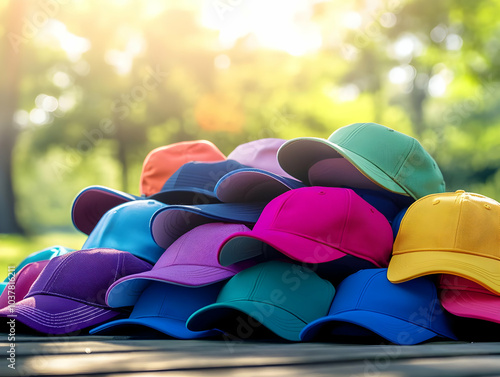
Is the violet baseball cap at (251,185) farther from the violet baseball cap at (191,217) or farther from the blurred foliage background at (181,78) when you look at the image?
the blurred foliage background at (181,78)

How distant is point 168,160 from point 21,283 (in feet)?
3.22

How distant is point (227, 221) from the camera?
6.32ft

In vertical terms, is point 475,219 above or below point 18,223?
above

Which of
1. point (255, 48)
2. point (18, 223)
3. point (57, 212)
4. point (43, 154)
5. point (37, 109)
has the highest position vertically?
point (255, 48)

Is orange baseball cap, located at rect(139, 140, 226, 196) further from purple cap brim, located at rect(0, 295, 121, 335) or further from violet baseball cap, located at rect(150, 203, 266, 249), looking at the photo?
purple cap brim, located at rect(0, 295, 121, 335)

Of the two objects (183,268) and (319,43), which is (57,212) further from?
(183,268)

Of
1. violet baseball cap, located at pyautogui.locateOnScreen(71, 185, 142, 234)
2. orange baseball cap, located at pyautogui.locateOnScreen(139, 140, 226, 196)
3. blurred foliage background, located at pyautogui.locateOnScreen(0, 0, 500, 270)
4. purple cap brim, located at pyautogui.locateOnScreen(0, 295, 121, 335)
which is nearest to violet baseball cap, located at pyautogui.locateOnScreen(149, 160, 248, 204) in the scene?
violet baseball cap, located at pyautogui.locateOnScreen(71, 185, 142, 234)

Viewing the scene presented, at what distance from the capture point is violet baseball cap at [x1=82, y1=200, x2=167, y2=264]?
213 cm

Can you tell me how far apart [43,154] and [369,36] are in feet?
23.1

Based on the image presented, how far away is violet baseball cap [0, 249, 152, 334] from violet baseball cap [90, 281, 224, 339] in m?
0.11

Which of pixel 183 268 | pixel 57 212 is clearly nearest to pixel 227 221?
pixel 183 268

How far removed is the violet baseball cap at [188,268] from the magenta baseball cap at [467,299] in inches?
22.3
